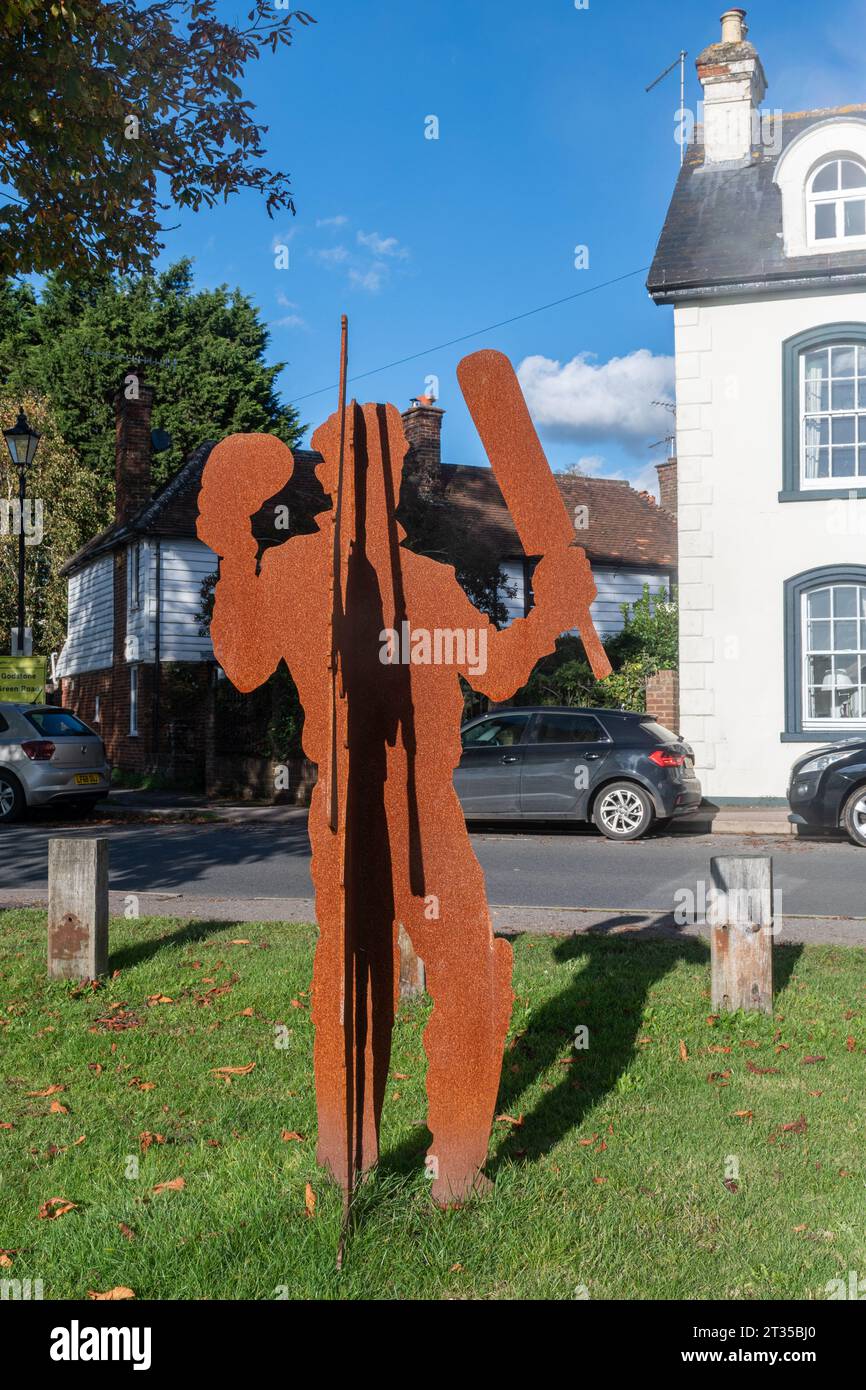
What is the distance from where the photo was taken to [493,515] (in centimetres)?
3098

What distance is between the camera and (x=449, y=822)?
12.5 ft

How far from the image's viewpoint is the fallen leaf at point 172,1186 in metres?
3.85

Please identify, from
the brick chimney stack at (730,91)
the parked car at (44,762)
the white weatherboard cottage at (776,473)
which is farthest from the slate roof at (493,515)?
the brick chimney stack at (730,91)

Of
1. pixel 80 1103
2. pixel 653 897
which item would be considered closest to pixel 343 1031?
pixel 80 1103

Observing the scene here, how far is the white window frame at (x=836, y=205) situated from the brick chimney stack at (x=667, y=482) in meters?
15.5

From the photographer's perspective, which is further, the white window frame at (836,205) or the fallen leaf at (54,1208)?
the white window frame at (836,205)

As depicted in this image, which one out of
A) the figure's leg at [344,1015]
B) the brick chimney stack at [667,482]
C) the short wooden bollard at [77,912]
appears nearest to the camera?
the figure's leg at [344,1015]

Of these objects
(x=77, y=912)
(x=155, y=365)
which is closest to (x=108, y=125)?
(x=77, y=912)

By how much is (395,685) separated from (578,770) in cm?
1103

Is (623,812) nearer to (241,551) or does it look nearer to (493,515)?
(241,551)

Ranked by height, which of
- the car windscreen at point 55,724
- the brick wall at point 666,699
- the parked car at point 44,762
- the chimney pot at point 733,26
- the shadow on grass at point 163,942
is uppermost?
the chimney pot at point 733,26

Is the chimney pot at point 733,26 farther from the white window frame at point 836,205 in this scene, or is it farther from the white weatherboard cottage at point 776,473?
the white window frame at point 836,205

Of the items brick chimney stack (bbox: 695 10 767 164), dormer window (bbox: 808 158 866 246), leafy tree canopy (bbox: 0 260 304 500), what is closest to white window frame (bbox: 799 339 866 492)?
dormer window (bbox: 808 158 866 246)
